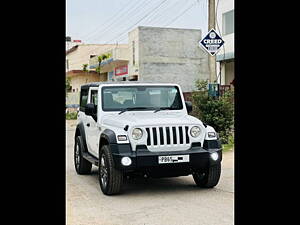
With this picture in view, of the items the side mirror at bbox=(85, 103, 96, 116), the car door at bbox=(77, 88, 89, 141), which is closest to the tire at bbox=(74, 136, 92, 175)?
the car door at bbox=(77, 88, 89, 141)

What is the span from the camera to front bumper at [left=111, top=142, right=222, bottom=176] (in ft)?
20.2

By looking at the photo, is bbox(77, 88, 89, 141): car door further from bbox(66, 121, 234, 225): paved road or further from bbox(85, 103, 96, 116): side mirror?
bbox(66, 121, 234, 225): paved road

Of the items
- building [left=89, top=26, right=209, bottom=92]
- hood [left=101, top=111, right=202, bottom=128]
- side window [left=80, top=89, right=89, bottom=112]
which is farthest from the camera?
building [left=89, top=26, right=209, bottom=92]

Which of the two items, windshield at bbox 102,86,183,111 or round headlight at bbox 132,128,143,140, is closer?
round headlight at bbox 132,128,143,140

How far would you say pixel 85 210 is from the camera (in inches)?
227

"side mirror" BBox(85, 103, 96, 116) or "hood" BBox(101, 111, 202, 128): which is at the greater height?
"side mirror" BBox(85, 103, 96, 116)

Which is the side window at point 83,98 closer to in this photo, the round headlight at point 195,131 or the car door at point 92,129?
the car door at point 92,129

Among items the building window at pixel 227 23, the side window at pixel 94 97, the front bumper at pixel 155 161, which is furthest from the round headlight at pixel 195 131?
the building window at pixel 227 23

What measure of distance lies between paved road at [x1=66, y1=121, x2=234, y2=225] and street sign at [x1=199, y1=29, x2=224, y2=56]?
3801 mm

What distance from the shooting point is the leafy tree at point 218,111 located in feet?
38.3
